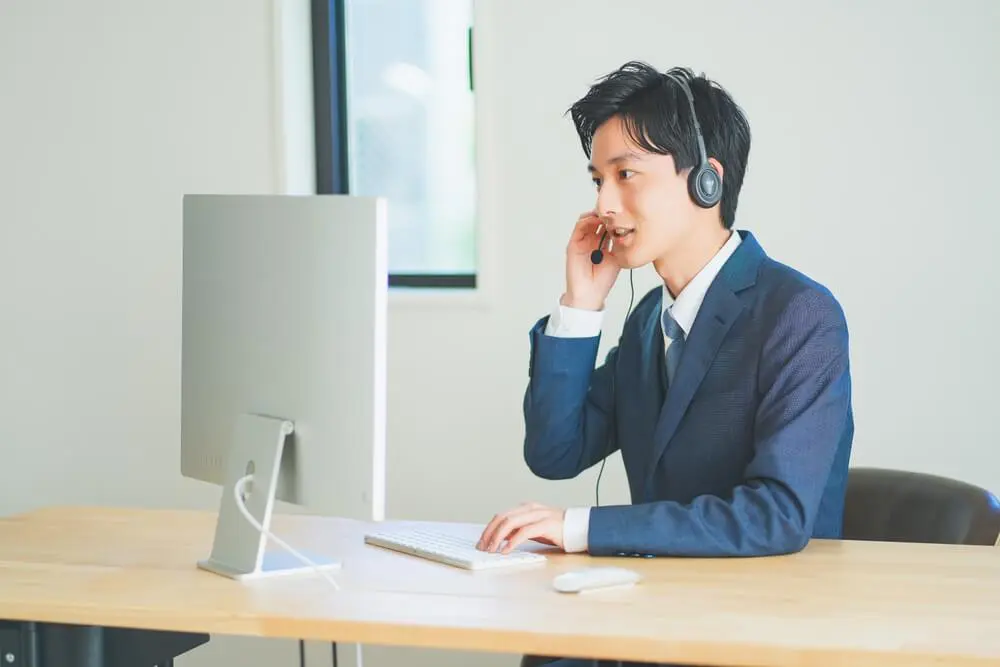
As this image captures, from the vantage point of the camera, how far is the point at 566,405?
216 cm

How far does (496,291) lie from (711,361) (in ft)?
4.51

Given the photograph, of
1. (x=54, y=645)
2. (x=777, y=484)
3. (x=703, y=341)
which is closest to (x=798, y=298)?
(x=703, y=341)

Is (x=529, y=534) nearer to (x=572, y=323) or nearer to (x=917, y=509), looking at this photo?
(x=572, y=323)

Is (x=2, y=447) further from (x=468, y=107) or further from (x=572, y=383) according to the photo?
(x=572, y=383)

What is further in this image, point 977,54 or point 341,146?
point 341,146

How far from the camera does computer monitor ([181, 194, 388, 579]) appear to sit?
5.43 ft

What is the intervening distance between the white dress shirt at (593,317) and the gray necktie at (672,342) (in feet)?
0.03

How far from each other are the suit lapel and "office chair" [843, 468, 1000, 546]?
0.45 m

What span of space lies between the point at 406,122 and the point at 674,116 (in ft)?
5.67

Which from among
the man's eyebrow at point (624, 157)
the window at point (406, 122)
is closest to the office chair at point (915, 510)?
the man's eyebrow at point (624, 157)

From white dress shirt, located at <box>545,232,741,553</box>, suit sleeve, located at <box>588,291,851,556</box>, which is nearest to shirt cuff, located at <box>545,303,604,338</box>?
white dress shirt, located at <box>545,232,741,553</box>

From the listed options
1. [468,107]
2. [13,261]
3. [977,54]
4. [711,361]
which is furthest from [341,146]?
[711,361]

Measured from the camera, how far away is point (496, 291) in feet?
10.7

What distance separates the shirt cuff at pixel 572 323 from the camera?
2.14 metres
